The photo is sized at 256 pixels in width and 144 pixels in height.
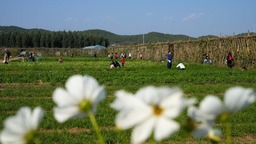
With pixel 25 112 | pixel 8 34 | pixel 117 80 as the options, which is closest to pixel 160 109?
pixel 25 112

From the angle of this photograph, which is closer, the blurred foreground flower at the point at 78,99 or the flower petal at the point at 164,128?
the flower petal at the point at 164,128

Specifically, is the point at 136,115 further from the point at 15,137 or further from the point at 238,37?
the point at 238,37

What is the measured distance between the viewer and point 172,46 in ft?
149

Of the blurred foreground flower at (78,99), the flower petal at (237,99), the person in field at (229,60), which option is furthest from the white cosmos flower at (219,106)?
the person in field at (229,60)

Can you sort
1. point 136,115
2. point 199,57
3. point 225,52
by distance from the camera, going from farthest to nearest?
point 199,57 → point 225,52 → point 136,115

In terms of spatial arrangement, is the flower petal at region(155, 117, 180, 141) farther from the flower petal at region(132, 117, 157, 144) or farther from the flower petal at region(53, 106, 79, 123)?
the flower petal at region(53, 106, 79, 123)

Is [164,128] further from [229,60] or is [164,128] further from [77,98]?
[229,60]

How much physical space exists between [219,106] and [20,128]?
30cm

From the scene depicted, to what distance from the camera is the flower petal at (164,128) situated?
19.5 inches

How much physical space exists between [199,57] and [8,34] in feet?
357

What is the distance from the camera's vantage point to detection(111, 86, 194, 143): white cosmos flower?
0.52 metres

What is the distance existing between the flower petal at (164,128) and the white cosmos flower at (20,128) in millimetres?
180

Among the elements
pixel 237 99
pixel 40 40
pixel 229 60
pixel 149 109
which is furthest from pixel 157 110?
pixel 40 40

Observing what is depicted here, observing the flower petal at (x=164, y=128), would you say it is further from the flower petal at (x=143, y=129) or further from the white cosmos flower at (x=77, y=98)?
the white cosmos flower at (x=77, y=98)
